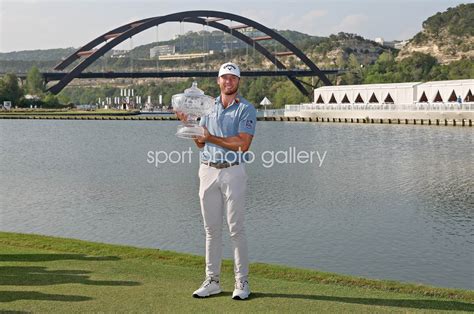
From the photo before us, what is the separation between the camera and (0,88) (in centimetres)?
10256

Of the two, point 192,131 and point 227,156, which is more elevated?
point 192,131

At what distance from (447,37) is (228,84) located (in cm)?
16861

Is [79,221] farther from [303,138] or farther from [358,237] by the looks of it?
[303,138]

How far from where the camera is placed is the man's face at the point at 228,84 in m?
6.07

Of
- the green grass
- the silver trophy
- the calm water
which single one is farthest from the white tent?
the silver trophy

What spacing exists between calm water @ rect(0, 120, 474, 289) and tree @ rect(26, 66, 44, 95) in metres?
72.1

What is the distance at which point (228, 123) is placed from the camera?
6086 mm

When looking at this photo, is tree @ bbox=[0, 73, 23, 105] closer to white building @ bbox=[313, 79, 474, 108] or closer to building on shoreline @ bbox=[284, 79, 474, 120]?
building on shoreline @ bbox=[284, 79, 474, 120]

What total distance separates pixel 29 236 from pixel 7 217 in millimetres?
7404

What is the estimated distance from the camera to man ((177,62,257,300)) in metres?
6.04

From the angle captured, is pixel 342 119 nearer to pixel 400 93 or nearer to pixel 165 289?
pixel 400 93

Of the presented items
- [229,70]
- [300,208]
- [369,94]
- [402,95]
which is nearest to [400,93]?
[402,95]

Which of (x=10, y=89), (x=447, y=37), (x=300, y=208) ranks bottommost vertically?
(x=300, y=208)

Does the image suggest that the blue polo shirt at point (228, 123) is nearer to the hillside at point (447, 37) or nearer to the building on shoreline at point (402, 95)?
the building on shoreline at point (402, 95)
